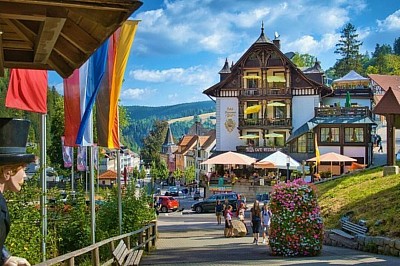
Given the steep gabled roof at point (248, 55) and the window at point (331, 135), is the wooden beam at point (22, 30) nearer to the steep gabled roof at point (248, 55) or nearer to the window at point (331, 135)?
the window at point (331, 135)

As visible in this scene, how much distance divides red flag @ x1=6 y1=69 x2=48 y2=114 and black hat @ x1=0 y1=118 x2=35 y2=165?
21.0 ft

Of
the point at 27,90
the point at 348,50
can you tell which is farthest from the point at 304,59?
the point at 27,90

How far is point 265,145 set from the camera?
5809 centimetres

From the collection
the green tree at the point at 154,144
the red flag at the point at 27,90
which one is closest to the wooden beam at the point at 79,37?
the red flag at the point at 27,90

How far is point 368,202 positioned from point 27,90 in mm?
15095

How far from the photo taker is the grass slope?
1795 cm

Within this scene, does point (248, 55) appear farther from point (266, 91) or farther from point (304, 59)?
point (304, 59)

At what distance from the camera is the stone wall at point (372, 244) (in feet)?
51.5

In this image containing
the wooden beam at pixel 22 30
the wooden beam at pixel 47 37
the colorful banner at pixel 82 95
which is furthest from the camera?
the colorful banner at pixel 82 95

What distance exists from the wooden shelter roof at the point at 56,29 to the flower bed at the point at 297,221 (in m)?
11.1

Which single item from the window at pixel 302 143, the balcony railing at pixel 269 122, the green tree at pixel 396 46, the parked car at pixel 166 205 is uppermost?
the green tree at pixel 396 46

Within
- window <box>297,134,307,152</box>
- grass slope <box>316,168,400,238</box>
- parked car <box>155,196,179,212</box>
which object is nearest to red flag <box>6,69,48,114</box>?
grass slope <box>316,168,400,238</box>

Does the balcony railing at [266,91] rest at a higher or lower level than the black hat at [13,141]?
higher

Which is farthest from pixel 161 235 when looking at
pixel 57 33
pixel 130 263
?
pixel 57 33
